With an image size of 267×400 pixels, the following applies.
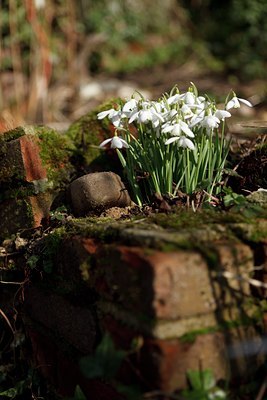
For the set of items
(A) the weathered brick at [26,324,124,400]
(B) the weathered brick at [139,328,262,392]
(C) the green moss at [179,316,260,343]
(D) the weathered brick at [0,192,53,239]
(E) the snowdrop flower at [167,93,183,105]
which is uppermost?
(E) the snowdrop flower at [167,93,183,105]

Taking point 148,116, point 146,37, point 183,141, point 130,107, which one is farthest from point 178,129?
point 146,37

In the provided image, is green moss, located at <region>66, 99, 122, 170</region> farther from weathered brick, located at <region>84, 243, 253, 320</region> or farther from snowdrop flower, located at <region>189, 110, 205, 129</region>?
weathered brick, located at <region>84, 243, 253, 320</region>

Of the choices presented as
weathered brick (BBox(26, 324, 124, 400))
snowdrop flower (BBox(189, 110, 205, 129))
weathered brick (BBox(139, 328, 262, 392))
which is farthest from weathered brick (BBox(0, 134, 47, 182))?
weathered brick (BBox(139, 328, 262, 392))

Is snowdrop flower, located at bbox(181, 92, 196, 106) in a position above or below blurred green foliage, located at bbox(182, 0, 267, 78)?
below

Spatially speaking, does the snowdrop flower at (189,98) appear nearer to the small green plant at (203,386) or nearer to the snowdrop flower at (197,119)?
the snowdrop flower at (197,119)

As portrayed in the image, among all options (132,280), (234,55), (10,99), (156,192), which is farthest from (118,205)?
(234,55)

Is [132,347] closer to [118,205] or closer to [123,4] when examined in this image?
[118,205]

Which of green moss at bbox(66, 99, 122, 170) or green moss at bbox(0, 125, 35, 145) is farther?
green moss at bbox(66, 99, 122, 170)
